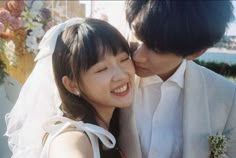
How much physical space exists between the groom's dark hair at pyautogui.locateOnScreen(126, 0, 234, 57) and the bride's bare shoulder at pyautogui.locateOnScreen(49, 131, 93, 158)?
1.23 ft

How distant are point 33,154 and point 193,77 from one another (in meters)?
0.68

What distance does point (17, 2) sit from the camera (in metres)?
2.36

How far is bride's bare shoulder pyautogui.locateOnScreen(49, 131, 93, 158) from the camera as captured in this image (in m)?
1.19

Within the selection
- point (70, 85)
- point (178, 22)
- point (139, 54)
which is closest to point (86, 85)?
point (70, 85)

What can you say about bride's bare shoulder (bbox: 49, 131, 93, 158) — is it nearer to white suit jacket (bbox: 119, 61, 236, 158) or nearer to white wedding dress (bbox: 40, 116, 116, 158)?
white wedding dress (bbox: 40, 116, 116, 158)

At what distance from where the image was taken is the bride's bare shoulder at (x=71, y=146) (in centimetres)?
119

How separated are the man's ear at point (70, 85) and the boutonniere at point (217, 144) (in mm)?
543

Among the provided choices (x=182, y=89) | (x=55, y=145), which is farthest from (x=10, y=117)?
(x=182, y=89)

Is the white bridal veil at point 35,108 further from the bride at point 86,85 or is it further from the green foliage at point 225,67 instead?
the green foliage at point 225,67

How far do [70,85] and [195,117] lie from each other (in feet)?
1.65

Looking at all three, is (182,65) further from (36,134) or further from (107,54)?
(36,134)

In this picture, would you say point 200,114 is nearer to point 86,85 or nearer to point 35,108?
point 86,85

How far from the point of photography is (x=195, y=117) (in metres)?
1.59

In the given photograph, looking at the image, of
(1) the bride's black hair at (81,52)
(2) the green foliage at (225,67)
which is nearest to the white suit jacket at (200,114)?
(1) the bride's black hair at (81,52)
